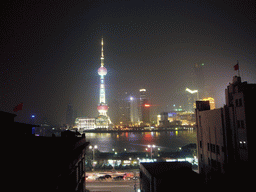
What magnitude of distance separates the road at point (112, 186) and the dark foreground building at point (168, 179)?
3.58 metres

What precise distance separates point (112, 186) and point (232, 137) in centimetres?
1242

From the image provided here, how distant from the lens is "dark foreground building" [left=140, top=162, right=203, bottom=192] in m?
12.3

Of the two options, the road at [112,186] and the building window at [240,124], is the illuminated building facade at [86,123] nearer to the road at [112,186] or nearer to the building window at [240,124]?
the road at [112,186]

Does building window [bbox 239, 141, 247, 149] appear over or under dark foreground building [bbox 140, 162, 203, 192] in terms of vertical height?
over

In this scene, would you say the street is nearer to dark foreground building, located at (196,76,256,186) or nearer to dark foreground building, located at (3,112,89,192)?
dark foreground building, located at (196,76,256,186)

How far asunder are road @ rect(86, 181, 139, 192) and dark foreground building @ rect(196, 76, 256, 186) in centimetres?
786

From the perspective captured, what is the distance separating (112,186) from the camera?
18.7 meters

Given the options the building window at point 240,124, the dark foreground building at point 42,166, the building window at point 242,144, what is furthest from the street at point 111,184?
the building window at point 240,124

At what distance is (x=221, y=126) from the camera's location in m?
16.5

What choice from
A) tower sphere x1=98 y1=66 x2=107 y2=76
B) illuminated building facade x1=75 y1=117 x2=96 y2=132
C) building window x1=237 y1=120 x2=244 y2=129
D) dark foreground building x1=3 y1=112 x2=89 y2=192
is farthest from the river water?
illuminated building facade x1=75 y1=117 x2=96 y2=132

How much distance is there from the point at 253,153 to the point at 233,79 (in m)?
6.34

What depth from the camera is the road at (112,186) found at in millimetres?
17923

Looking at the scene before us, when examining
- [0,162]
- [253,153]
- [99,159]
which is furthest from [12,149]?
[99,159]

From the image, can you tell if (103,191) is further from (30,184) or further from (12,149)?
(30,184)
